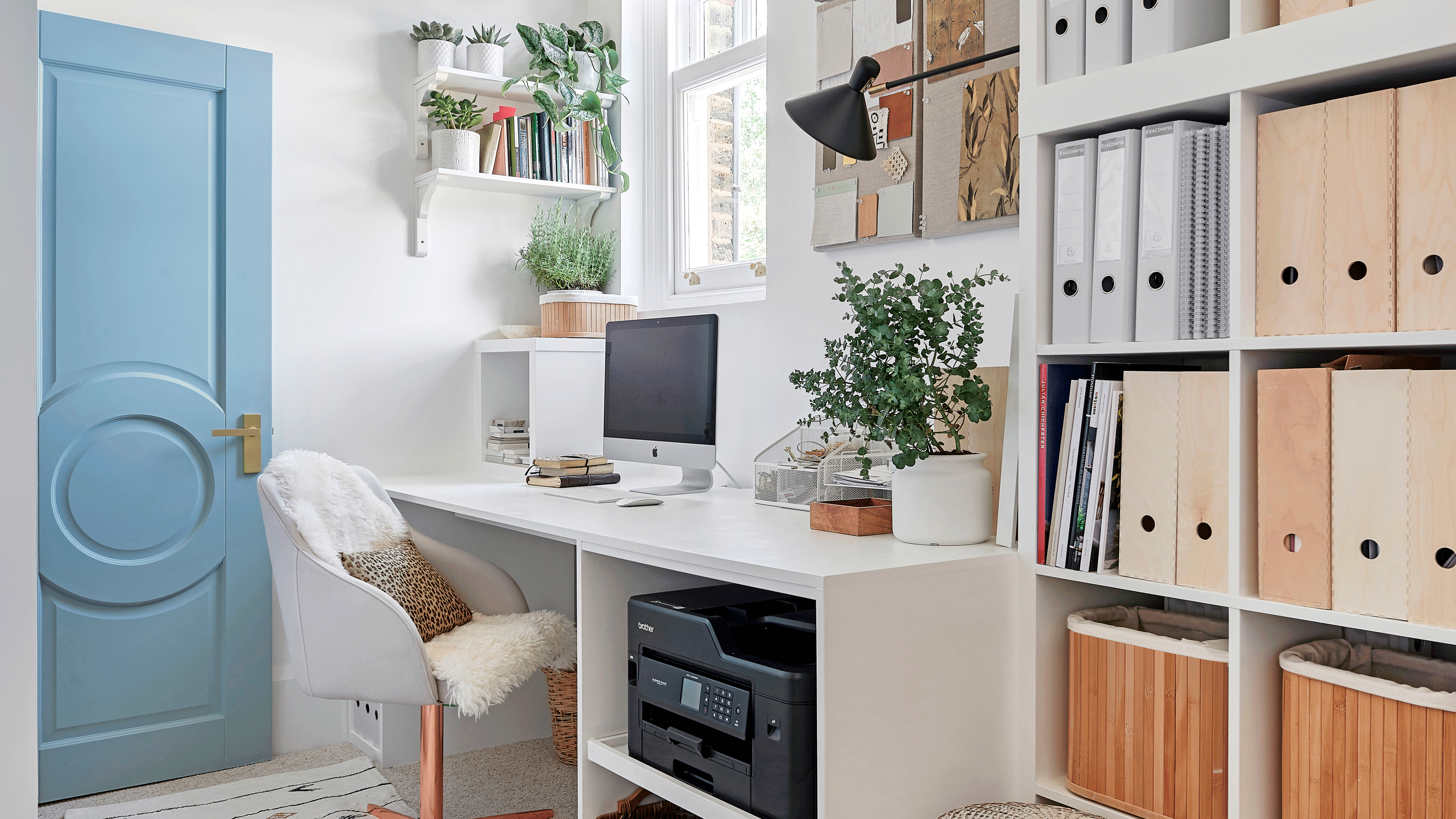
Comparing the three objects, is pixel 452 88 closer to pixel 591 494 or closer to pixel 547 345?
pixel 547 345

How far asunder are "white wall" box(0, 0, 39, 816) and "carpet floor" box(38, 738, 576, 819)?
2.11 m

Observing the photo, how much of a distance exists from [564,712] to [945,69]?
1893mm

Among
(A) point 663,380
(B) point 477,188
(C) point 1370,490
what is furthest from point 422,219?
(C) point 1370,490

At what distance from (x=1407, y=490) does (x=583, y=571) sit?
4.25 ft

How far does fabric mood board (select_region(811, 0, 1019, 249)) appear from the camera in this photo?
6.55 feet

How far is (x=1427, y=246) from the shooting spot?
3.73ft

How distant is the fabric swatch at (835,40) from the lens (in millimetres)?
2361

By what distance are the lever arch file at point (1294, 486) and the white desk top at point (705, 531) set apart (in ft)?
1.30

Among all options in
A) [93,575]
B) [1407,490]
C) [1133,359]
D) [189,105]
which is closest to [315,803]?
[93,575]

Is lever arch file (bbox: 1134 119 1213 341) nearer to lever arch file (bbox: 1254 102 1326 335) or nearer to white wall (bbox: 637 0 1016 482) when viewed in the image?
lever arch file (bbox: 1254 102 1326 335)

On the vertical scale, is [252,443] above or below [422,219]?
below

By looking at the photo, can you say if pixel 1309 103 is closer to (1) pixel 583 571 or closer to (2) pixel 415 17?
(1) pixel 583 571

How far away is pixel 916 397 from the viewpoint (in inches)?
62.1

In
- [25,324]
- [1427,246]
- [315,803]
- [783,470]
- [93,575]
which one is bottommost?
[315,803]
